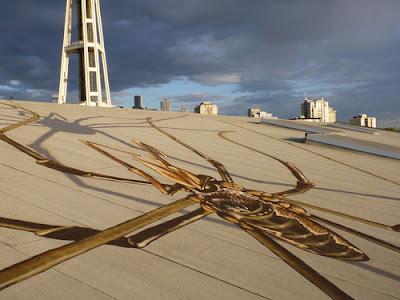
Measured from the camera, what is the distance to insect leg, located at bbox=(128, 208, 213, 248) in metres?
6.29

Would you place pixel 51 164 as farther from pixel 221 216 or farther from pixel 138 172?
pixel 221 216

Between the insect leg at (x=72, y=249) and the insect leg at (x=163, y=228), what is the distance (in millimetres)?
213

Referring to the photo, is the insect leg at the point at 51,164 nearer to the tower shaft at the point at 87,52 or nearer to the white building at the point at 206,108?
the tower shaft at the point at 87,52

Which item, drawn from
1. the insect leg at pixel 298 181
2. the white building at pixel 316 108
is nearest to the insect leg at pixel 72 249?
the insect leg at pixel 298 181

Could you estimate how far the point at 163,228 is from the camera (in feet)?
22.6

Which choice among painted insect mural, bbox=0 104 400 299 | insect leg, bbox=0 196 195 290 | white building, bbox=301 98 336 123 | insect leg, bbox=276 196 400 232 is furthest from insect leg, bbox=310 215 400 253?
white building, bbox=301 98 336 123

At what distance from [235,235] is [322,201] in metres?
3.99

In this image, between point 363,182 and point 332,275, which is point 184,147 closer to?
point 363,182

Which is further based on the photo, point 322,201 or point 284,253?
point 322,201

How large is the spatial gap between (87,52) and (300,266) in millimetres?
60971

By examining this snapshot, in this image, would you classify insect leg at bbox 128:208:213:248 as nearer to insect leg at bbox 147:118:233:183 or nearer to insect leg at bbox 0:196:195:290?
insect leg at bbox 0:196:195:290

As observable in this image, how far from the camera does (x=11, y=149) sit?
11.4 m

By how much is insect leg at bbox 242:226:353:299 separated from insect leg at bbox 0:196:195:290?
70.3 inches

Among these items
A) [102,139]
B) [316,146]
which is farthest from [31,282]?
[316,146]
